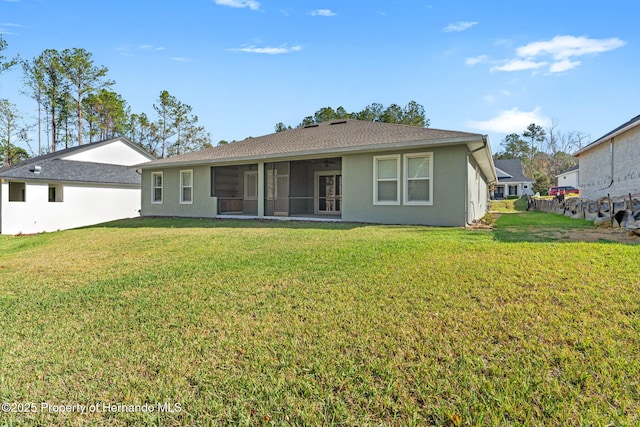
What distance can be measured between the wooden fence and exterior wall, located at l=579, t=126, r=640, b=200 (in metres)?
1.61

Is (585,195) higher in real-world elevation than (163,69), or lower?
lower

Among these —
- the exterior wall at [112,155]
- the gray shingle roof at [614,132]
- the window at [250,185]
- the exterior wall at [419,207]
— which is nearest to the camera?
the exterior wall at [419,207]

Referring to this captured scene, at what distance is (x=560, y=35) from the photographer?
13961mm

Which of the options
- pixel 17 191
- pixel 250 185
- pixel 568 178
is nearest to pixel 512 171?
pixel 568 178

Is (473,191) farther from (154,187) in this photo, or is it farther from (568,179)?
(568,179)

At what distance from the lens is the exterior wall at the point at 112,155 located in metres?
23.0

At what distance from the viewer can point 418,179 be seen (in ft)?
34.0

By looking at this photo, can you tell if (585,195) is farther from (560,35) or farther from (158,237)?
(158,237)

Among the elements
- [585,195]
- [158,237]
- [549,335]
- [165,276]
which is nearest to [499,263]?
[549,335]

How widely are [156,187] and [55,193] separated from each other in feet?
27.6

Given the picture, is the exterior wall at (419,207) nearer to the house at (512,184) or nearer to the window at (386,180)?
the window at (386,180)

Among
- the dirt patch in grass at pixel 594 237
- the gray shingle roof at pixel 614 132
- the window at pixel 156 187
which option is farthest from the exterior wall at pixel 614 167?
the window at pixel 156 187

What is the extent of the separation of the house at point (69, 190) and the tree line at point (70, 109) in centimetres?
1143

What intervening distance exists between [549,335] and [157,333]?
10.9 feet
